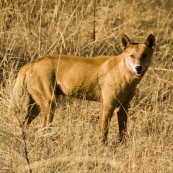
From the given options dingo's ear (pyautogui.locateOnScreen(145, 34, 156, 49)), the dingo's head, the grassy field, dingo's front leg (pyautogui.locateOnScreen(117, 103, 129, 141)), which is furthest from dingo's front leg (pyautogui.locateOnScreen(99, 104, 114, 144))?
dingo's ear (pyautogui.locateOnScreen(145, 34, 156, 49))

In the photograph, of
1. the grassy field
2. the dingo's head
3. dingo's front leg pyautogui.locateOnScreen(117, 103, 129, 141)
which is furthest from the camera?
dingo's front leg pyautogui.locateOnScreen(117, 103, 129, 141)

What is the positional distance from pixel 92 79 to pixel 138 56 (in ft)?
2.11

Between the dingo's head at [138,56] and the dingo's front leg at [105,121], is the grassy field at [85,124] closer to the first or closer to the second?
the dingo's front leg at [105,121]

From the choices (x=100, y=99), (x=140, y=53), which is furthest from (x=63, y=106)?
(x=140, y=53)

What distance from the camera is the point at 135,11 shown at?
1140cm

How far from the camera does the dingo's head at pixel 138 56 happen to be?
6.62 meters

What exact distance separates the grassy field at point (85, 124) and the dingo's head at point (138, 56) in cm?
74

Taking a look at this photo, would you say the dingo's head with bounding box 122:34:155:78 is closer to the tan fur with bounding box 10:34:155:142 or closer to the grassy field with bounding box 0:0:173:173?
the tan fur with bounding box 10:34:155:142

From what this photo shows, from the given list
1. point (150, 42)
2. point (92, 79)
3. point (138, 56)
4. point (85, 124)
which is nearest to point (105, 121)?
point (85, 124)

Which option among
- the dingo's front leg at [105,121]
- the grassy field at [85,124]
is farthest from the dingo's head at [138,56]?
the grassy field at [85,124]

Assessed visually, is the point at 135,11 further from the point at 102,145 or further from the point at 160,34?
the point at 102,145

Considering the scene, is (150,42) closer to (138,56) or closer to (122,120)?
(138,56)

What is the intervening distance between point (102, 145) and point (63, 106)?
1227mm

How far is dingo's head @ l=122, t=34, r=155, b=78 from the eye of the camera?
6.62 meters
